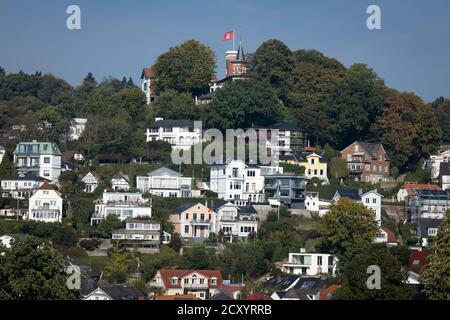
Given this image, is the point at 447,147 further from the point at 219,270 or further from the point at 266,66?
the point at 219,270

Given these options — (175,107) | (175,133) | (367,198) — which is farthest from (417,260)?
(175,107)

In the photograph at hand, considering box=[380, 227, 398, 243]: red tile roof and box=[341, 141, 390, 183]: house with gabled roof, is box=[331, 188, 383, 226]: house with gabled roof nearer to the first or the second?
box=[380, 227, 398, 243]: red tile roof

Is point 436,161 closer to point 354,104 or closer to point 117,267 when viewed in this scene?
point 354,104

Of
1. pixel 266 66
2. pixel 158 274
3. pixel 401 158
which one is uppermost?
pixel 266 66

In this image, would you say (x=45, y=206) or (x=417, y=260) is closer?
(x=417, y=260)

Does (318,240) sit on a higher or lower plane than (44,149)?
lower
